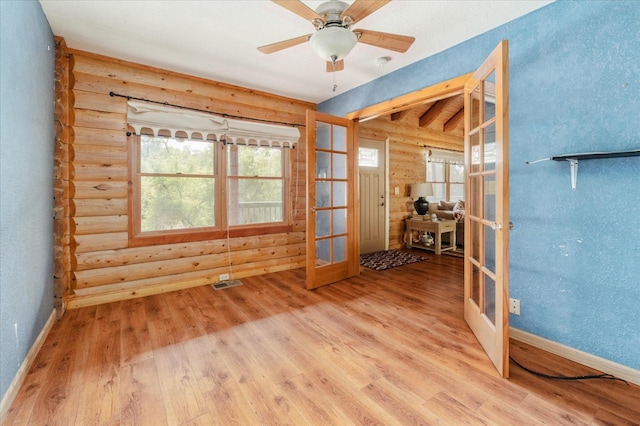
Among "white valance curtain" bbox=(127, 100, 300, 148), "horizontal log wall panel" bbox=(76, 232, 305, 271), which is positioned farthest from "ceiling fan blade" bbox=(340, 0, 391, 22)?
"horizontal log wall panel" bbox=(76, 232, 305, 271)

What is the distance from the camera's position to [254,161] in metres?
3.96

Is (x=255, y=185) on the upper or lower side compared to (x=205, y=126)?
lower

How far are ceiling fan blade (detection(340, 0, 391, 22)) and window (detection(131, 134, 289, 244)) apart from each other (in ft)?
7.76

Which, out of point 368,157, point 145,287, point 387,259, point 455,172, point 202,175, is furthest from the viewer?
point 455,172

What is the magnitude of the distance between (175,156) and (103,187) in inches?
31.3

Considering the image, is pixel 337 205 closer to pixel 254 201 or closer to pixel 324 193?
pixel 324 193

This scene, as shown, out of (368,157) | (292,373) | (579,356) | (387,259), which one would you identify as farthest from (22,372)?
(368,157)

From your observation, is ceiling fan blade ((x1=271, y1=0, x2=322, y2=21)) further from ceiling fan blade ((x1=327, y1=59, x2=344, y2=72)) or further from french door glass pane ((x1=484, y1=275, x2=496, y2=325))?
french door glass pane ((x1=484, y1=275, x2=496, y2=325))

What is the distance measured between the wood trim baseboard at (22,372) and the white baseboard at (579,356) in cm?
327

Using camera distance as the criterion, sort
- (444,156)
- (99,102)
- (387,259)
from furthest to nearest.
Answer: (444,156) → (387,259) → (99,102)

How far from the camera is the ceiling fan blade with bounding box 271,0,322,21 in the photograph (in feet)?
5.44

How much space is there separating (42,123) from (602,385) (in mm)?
4331

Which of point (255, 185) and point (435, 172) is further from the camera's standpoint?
point (435, 172)

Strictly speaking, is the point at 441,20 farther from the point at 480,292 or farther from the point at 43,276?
the point at 43,276
